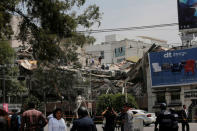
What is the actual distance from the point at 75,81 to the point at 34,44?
104 ft

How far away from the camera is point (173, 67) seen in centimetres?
5378

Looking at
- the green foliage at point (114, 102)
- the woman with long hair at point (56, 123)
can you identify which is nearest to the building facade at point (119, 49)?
the green foliage at point (114, 102)

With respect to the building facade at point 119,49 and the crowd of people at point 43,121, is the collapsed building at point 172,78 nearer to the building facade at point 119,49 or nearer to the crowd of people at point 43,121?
the building facade at point 119,49

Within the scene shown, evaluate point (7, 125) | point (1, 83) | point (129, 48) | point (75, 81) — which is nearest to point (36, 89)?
point (1, 83)

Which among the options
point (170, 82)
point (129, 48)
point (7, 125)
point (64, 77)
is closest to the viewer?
point (7, 125)

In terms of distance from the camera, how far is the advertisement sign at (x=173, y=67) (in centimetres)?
5222

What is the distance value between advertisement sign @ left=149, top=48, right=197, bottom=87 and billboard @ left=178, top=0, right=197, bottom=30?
12.6ft

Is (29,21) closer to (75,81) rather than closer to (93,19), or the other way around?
(93,19)

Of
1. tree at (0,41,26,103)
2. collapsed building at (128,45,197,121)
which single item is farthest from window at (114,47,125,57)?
tree at (0,41,26,103)

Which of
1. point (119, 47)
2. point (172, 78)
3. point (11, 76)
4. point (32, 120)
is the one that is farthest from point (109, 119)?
point (119, 47)

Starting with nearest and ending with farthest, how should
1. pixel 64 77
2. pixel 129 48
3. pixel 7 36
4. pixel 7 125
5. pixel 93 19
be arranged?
pixel 7 125 < pixel 7 36 < pixel 93 19 < pixel 64 77 < pixel 129 48

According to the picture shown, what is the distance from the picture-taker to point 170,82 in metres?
54.0

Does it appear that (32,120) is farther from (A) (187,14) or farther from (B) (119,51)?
(B) (119,51)

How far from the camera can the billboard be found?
54.7m
